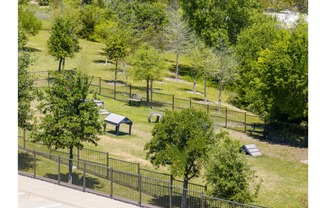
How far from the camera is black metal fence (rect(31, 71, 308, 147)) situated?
49.4 metres

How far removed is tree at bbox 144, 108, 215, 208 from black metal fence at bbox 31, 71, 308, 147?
52.6 feet

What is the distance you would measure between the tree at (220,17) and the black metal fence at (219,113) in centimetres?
1922

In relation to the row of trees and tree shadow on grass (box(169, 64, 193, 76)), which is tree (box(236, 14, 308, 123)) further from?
tree shadow on grass (box(169, 64, 193, 76))

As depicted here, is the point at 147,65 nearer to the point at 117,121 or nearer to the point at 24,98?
the point at 117,121

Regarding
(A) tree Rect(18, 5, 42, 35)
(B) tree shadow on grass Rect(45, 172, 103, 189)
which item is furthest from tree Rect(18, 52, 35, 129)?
(A) tree Rect(18, 5, 42, 35)

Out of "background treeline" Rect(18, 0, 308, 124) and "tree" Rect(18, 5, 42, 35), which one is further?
"tree" Rect(18, 5, 42, 35)

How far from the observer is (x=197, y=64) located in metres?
65.4

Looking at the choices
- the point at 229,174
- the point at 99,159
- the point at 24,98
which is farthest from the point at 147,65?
the point at 229,174

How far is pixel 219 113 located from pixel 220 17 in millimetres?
25224

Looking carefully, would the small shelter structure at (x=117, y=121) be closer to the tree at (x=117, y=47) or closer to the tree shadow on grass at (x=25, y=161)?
the tree shadow on grass at (x=25, y=161)
